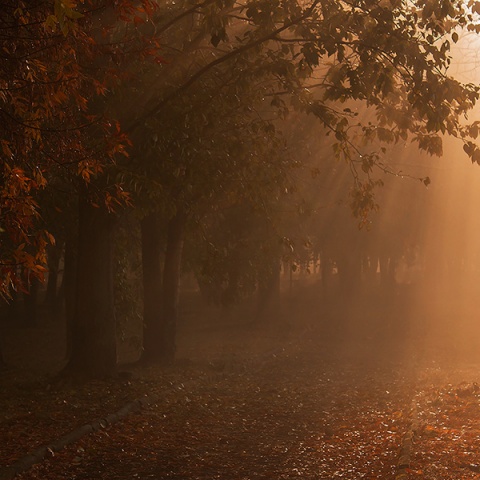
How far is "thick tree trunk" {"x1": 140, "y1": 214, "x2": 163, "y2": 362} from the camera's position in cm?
2053

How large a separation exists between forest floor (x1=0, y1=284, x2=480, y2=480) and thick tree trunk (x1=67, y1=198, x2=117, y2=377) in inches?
26.1

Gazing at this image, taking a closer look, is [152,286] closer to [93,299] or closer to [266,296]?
[93,299]

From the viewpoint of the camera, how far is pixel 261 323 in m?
39.2

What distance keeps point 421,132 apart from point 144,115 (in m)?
4.81

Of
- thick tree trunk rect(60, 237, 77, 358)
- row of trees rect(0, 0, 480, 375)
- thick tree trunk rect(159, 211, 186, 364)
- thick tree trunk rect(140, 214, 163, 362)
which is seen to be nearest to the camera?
row of trees rect(0, 0, 480, 375)

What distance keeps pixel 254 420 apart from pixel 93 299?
437cm

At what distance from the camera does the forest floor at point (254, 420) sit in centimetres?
940

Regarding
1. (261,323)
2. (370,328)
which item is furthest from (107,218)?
(370,328)

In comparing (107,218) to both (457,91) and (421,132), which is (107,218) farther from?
(457,91)

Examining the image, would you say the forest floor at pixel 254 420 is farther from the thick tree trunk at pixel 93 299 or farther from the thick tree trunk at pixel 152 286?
the thick tree trunk at pixel 152 286

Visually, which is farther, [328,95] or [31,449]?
[328,95]

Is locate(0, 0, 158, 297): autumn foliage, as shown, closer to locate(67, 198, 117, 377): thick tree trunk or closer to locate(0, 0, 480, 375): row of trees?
locate(0, 0, 480, 375): row of trees

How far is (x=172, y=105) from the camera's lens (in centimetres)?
1324

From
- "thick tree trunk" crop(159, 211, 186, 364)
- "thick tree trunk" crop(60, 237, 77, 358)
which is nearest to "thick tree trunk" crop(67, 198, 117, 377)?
"thick tree trunk" crop(159, 211, 186, 364)
